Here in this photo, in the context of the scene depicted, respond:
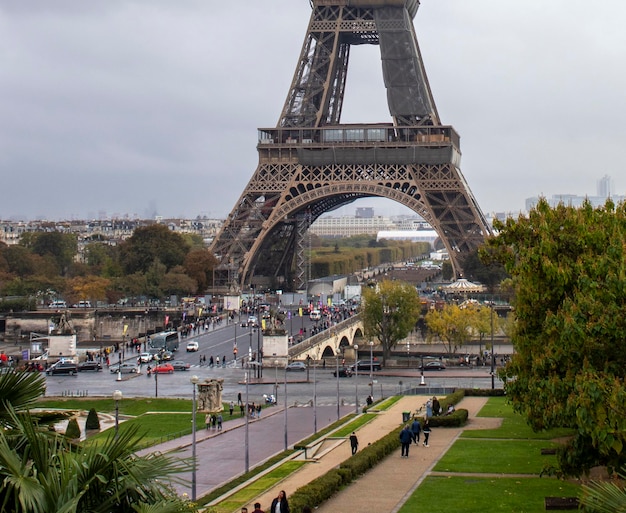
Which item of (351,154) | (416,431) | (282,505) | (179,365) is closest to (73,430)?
(416,431)

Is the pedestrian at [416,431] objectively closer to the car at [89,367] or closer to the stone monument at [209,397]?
the stone monument at [209,397]

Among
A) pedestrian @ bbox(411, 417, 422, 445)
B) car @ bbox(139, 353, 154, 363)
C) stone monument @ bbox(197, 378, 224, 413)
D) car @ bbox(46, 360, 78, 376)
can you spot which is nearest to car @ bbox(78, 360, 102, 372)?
car @ bbox(46, 360, 78, 376)

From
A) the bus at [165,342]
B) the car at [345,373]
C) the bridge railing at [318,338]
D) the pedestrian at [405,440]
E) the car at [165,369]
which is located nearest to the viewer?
the pedestrian at [405,440]

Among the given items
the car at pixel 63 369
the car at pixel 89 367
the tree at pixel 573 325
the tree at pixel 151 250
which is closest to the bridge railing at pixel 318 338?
the car at pixel 89 367

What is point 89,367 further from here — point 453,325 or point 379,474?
point 379,474

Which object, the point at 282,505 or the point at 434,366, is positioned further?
the point at 434,366

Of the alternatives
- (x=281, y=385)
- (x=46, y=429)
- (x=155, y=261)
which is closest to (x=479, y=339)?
(x=281, y=385)

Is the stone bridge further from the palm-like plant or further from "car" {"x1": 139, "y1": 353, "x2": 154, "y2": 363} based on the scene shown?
the palm-like plant
